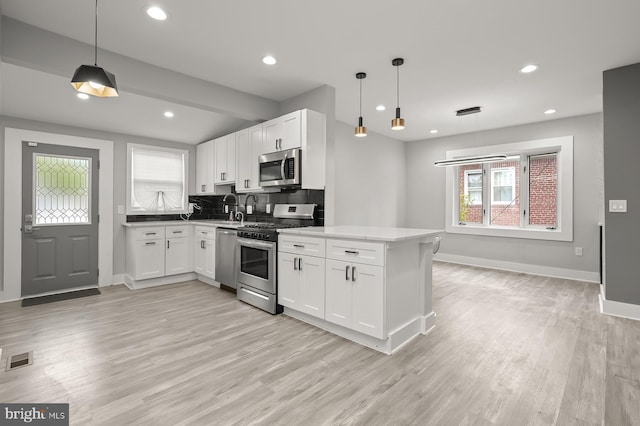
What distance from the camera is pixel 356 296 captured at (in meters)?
2.58

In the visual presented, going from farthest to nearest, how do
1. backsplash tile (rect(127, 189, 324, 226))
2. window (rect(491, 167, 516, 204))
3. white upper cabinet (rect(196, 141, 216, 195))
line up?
window (rect(491, 167, 516, 204)) < white upper cabinet (rect(196, 141, 216, 195)) < backsplash tile (rect(127, 189, 324, 226))

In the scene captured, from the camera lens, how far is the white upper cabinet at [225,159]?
4.71m

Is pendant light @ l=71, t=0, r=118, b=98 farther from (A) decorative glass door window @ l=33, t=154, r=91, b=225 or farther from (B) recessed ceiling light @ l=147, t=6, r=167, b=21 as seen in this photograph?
(A) decorative glass door window @ l=33, t=154, r=91, b=225

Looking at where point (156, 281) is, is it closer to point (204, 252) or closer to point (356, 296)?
point (204, 252)

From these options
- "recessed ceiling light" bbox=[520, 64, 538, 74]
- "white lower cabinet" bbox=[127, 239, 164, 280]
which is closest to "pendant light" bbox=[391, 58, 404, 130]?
"recessed ceiling light" bbox=[520, 64, 538, 74]

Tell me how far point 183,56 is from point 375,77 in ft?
7.04

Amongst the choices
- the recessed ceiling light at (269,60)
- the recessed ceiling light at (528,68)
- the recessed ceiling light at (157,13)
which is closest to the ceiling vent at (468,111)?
the recessed ceiling light at (528,68)

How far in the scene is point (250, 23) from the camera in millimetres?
2566

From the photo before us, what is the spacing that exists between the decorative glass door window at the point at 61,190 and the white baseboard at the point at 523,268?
6.60m

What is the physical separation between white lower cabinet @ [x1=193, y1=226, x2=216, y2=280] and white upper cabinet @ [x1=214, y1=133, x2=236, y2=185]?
0.85 m

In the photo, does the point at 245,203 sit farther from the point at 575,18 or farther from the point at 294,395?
the point at 575,18

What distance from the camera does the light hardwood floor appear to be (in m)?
1.75

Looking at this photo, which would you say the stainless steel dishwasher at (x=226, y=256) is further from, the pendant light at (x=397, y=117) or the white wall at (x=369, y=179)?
the pendant light at (x=397, y=117)

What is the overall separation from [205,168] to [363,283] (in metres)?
3.91
